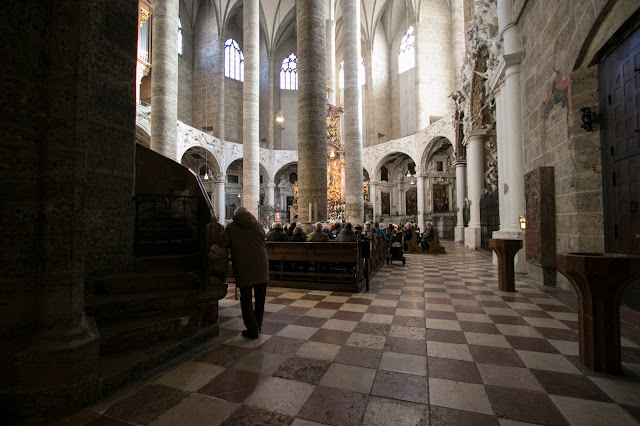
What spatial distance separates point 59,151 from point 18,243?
70 centimetres

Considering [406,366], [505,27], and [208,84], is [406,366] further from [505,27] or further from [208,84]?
[208,84]

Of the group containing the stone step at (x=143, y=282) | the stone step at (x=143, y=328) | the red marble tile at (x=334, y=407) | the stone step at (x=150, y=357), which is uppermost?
the stone step at (x=143, y=282)

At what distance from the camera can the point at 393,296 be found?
5.11 m

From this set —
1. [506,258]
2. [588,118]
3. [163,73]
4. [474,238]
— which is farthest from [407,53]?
[506,258]

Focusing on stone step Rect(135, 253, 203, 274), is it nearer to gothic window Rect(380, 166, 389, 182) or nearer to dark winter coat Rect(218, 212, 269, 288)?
dark winter coat Rect(218, 212, 269, 288)

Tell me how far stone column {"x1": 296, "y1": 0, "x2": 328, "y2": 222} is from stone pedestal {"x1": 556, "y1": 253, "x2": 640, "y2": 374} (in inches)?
273

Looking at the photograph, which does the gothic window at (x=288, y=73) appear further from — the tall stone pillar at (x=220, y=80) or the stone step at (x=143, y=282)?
the stone step at (x=143, y=282)

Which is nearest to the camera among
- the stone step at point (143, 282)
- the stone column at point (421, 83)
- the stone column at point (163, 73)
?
the stone step at point (143, 282)

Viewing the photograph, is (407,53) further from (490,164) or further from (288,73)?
(490,164)

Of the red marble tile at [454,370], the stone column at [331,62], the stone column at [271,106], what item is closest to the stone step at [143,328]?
the red marble tile at [454,370]

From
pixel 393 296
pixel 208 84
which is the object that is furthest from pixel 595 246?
pixel 208 84

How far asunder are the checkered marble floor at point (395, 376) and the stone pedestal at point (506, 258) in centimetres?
101

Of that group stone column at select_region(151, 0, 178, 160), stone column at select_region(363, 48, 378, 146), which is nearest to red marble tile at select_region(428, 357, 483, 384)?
stone column at select_region(151, 0, 178, 160)

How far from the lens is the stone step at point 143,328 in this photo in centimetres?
253
